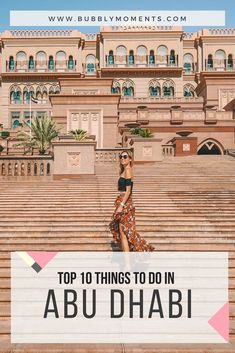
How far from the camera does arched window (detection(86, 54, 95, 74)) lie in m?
64.9

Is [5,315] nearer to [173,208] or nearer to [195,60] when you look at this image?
[173,208]

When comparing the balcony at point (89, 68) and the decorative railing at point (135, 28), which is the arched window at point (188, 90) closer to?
the decorative railing at point (135, 28)

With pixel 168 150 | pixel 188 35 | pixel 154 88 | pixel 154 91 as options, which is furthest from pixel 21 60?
pixel 168 150

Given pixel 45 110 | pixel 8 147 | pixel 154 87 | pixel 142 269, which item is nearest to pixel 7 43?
pixel 45 110

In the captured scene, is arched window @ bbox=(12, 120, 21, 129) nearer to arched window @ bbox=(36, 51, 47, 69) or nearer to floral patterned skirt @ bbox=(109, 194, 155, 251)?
arched window @ bbox=(36, 51, 47, 69)

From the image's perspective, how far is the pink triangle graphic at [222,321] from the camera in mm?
6807

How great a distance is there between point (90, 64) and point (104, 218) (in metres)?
56.3

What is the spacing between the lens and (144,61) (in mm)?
61000

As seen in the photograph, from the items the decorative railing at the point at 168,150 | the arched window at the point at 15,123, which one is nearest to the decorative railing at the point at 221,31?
the arched window at the point at 15,123

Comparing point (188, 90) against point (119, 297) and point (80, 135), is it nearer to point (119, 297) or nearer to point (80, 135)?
point (80, 135)

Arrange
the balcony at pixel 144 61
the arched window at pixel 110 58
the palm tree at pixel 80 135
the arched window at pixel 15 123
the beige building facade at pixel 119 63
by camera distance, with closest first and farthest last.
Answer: the palm tree at pixel 80 135 < the arched window at pixel 15 123 < the beige building facade at pixel 119 63 < the balcony at pixel 144 61 < the arched window at pixel 110 58

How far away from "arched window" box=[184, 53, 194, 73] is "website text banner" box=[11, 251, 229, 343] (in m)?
58.5

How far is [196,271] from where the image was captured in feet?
28.4

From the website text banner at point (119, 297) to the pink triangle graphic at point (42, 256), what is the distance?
0.02 metres
